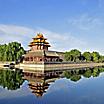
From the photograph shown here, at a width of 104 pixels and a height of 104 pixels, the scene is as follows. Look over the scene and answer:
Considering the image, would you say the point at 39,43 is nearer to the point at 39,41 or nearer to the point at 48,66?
the point at 39,41

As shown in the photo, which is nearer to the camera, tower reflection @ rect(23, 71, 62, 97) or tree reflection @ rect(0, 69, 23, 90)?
tower reflection @ rect(23, 71, 62, 97)

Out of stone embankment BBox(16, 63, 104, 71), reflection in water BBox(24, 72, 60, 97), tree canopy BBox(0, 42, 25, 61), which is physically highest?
tree canopy BBox(0, 42, 25, 61)

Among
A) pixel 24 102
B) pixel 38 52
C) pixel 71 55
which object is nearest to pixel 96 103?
pixel 24 102

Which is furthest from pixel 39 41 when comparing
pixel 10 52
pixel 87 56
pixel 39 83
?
pixel 39 83

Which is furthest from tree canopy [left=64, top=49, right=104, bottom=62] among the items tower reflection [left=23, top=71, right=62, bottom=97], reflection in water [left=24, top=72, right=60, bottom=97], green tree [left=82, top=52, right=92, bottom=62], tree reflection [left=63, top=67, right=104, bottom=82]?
reflection in water [left=24, top=72, right=60, bottom=97]

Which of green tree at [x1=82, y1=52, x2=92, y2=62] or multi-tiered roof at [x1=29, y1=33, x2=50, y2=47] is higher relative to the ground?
multi-tiered roof at [x1=29, y1=33, x2=50, y2=47]

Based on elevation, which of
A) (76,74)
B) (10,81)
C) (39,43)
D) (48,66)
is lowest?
(10,81)

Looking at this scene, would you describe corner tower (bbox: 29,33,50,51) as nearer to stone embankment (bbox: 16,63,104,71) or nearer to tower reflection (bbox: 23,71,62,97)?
stone embankment (bbox: 16,63,104,71)

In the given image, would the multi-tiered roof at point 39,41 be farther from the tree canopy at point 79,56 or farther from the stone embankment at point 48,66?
the tree canopy at point 79,56

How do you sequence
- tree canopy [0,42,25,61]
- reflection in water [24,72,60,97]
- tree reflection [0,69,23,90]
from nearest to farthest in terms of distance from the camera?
reflection in water [24,72,60,97] → tree reflection [0,69,23,90] → tree canopy [0,42,25,61]

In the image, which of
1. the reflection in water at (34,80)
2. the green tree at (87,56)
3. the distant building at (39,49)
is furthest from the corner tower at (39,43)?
the green tree at (87,56)

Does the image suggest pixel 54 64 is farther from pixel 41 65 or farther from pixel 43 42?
pixel 43 42

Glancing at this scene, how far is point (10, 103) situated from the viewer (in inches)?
Result: 765

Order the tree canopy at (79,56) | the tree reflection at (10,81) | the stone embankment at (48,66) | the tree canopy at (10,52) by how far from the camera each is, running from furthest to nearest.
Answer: the tree canopy at (79,56), the tree canopy at (10,52), the stone embankment at (48,66), the tree reflection at (10,81)
